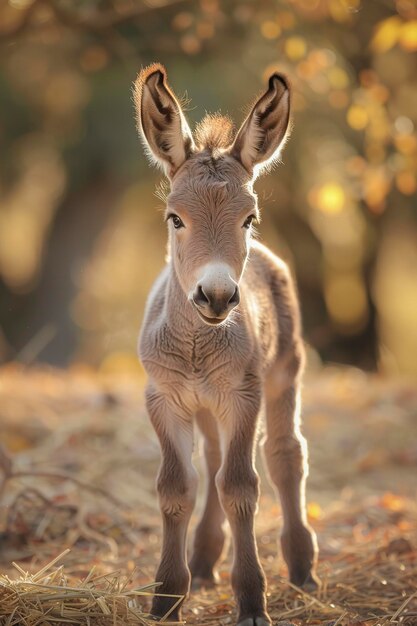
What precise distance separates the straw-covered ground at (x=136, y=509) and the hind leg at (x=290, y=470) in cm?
20

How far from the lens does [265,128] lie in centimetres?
573

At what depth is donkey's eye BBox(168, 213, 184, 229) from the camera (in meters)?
5.44

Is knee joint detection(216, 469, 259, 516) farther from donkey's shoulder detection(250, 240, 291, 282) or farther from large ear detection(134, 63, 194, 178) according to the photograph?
large ear detection(134, 63, 194, 178)

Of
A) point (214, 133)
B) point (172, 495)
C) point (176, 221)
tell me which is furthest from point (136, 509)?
point (214, 133)

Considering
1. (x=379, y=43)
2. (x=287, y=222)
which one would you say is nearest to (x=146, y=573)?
(x=379, y=43)

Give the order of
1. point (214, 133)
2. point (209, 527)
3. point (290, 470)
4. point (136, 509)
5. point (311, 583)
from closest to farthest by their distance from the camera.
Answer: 1. point (214, 133)
2. point (311, 583)
3. point (290, 470)
4. point (209, 527)
5. point (136, 509)

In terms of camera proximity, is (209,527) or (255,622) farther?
(209,527)

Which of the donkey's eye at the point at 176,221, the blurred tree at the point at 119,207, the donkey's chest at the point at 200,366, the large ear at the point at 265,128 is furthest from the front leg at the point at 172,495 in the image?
the blurred tree at the point at 119,207

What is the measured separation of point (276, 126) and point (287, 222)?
1345 centimetres

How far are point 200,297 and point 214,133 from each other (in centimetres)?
147

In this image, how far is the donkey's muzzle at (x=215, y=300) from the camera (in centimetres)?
479

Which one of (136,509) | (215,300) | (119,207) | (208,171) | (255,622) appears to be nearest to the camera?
(215,300)

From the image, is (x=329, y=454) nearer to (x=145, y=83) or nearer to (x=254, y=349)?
(x=254, y=349)

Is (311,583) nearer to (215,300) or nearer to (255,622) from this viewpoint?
(255,622)
